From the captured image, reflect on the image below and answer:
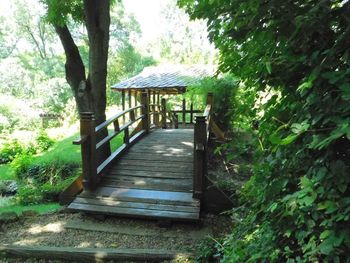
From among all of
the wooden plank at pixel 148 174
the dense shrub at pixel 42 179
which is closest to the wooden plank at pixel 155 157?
the wooden plank at pixel 148 174

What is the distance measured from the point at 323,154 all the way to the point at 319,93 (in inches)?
9.5

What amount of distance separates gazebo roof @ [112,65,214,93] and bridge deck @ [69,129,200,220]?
25.6 ft

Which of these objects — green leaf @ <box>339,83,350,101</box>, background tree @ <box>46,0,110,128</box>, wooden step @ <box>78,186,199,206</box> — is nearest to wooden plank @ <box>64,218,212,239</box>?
wooden step @ <box>78,186,199,206</box>

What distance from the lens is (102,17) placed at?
6.32 metres

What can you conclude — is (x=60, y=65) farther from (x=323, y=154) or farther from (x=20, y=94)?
(x=323, y=154)

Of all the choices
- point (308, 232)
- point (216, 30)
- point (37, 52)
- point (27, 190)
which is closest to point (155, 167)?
point (27, 190)

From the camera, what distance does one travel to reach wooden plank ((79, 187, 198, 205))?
185 inches

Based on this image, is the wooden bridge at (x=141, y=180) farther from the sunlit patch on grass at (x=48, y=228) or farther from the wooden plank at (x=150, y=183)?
the sunlit patch on grass at (x=48, y=228)

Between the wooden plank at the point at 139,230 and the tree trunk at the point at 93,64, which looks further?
the tree trunk at the point at 93,64

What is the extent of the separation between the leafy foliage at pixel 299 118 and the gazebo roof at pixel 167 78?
1211cm

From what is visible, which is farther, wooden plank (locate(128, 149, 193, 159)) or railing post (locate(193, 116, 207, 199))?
wooden plank (locate(128, 149, 193, 159))

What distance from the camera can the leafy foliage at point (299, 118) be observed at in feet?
3.67

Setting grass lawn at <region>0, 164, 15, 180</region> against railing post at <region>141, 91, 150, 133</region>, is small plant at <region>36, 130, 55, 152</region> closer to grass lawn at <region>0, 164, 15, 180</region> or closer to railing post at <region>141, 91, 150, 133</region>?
grass lawn at <region>0, 164, 15, 180</region>

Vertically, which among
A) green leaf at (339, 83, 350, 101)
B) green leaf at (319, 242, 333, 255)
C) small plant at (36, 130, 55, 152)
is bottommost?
small plant at (36, 130, 55, 152)
